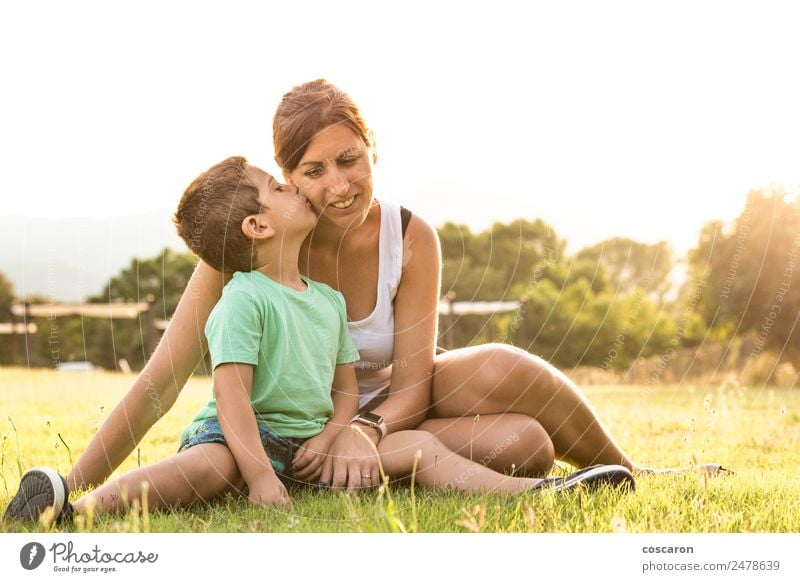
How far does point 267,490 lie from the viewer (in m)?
1.96

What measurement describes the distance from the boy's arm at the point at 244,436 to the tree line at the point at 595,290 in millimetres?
307

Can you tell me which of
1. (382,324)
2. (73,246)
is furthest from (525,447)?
(73,246)

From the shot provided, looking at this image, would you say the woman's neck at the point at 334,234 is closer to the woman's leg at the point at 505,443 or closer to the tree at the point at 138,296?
the tree at the point at 138,296

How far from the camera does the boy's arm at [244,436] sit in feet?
6.42

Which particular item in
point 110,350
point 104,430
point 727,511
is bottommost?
point 110,350

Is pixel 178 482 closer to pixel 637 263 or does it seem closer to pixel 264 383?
pixel 264 383

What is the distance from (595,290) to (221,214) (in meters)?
2.69

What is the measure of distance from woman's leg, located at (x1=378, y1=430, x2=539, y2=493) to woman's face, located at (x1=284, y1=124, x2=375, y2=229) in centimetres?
59
